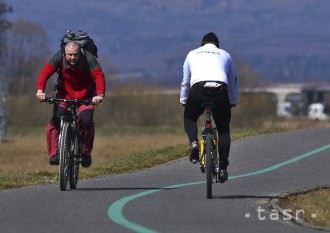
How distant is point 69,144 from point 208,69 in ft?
6.30

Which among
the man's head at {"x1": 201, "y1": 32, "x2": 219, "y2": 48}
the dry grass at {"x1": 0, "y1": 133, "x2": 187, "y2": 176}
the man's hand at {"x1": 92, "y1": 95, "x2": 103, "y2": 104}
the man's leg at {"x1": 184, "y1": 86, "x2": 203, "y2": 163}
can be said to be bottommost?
the dry grass at {"x1": 0, "y1": 133, "x2": 187, "y2": 176}

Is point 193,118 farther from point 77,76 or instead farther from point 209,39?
point 77,76

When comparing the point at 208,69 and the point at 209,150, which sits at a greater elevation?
the point at 208,69

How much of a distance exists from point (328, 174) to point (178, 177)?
2.09 m

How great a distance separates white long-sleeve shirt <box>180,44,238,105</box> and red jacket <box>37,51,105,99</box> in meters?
1.16

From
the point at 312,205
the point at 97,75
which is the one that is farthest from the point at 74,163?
the point at 312,205

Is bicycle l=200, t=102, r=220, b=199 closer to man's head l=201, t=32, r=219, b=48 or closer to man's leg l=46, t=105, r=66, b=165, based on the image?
man's head l=201, t=32, r=219, b=48

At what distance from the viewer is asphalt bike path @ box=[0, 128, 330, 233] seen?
1309cm

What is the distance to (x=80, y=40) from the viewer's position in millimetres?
16875

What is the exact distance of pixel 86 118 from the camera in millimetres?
17000

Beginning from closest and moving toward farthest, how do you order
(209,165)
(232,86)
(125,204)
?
(125,204) < (209,165) < (232,86)

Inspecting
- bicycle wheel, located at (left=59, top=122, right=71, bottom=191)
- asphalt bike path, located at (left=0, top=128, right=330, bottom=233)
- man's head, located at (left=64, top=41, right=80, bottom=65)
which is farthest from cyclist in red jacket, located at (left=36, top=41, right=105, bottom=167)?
asphalt bike path, located at (left=0, top=128, right=330, bottom=233)

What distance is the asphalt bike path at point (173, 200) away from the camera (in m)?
13.1

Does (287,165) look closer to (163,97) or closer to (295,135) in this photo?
(295,135)
